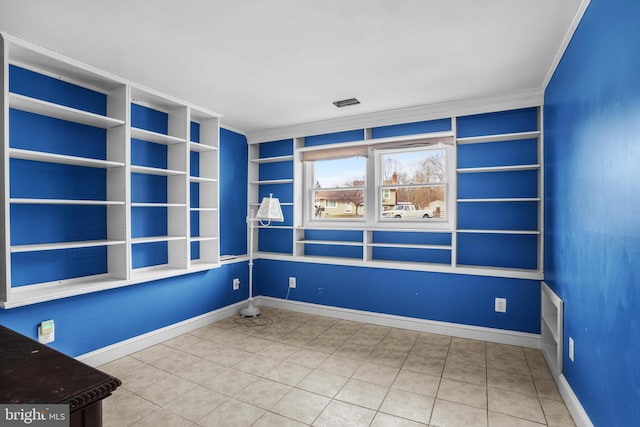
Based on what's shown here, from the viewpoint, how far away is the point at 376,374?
2662mm

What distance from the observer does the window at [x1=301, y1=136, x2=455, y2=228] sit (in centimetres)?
377

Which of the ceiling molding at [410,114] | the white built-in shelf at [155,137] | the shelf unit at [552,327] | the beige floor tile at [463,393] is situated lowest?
the beige floor tile at [463,393]

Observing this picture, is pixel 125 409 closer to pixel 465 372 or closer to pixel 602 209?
pixel 465 372

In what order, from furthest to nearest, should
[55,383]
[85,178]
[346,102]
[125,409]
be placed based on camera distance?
[346,102], [85,178], [125,409], [55,383]

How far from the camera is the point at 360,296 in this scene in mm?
4004

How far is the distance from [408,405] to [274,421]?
2.99ft

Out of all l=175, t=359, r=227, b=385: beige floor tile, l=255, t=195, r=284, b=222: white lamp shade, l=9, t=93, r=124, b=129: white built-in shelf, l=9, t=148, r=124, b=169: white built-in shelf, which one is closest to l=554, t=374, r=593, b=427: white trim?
l=175, t=359, r=227, b=385: beige floor tile

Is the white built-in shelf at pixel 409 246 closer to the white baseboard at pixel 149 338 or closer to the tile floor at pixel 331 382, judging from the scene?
the tile floor at pixel 331 382

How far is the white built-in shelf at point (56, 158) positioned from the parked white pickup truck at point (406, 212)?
2926 mm

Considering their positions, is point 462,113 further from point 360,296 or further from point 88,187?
point 88,187

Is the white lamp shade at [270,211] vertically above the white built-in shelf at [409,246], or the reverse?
the white lamp shade at [270,211]

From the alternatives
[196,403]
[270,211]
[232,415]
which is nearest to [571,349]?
[232,415]

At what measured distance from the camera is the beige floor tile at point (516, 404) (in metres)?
2.10

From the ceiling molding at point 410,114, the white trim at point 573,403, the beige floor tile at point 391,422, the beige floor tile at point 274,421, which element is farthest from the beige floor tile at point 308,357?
the ceiling molding at point 410,114
